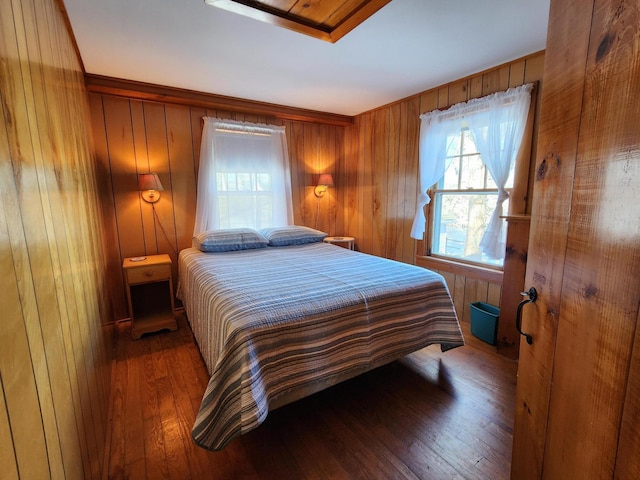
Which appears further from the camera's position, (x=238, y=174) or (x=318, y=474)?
(x=238, y=174)

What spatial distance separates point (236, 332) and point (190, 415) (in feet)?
2.51

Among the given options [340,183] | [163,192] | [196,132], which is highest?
[196,132]

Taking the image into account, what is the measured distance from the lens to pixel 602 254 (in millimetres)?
622

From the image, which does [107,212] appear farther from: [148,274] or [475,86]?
[475,86]

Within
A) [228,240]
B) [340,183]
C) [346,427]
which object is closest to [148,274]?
[228,240]

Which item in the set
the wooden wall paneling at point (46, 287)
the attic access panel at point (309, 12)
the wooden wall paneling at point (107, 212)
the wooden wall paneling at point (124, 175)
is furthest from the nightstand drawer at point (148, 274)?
the attic access panel at point (309, 12)

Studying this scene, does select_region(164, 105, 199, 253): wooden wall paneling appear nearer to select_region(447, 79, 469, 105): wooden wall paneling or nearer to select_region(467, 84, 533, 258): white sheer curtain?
select_region(447, 79, 469, 105): wooden wall paneling

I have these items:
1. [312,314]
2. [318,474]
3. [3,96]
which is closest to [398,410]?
[318,474]

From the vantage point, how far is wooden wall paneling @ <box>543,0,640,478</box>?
560 millimetres

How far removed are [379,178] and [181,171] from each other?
91.6 inches

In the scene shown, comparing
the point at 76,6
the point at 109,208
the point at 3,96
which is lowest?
the point at 109,208

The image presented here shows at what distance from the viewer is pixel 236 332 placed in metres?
1.40

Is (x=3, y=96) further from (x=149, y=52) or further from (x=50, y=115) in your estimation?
(x=149, y=52)

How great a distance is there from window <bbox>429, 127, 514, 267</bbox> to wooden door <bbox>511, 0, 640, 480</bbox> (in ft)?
6.52
